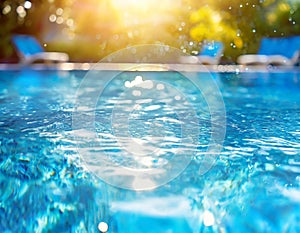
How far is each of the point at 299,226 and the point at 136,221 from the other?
2.79 feet

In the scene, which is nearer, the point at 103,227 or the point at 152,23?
the point at 103,227

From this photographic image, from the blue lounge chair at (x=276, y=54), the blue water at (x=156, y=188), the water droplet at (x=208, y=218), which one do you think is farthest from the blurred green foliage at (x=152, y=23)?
the water droplet at (x=208, y=218)

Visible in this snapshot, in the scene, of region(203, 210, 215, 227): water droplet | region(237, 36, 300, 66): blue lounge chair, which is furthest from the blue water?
region(237, 36, 300, 66): blue lounge chair

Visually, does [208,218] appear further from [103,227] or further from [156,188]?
[103,227]

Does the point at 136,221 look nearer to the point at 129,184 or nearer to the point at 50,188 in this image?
the point at 129,184

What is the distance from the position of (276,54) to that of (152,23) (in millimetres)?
4826

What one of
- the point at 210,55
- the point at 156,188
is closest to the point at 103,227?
the point at 156,188

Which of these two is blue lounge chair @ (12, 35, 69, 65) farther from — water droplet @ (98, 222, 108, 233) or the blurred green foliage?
water droplet @ (98, 222, 108, 233)

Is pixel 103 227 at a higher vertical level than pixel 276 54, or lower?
lower

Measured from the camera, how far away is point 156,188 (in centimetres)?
273

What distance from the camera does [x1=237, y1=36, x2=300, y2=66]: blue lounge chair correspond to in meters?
10.6

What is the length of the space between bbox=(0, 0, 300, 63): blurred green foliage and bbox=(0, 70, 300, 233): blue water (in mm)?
9362

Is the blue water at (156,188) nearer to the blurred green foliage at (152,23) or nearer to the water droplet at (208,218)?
the water droplet at (208,218)

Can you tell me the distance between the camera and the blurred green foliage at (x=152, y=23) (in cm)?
1392
